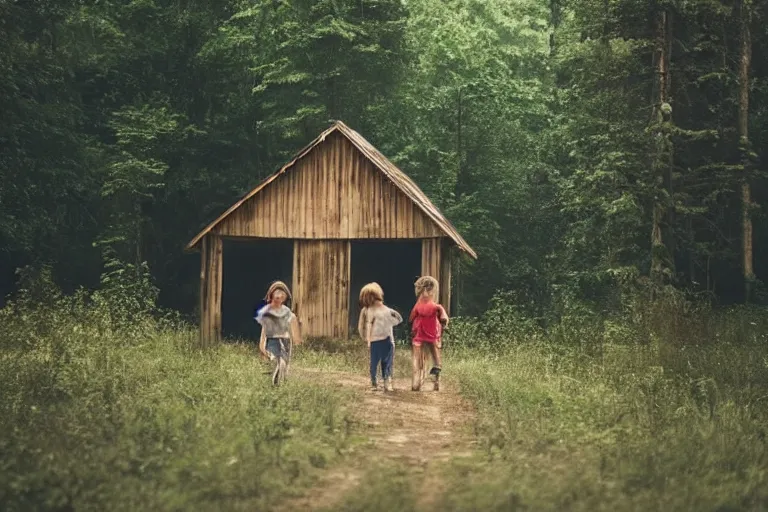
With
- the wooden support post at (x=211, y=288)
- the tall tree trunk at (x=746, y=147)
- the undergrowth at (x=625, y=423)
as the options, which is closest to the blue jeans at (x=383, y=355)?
the undergrowth at (x=625, y=423)

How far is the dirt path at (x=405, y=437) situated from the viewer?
8119 mm

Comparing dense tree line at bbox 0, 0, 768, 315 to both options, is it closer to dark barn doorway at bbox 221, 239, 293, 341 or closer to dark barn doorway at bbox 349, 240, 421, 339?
dark barn doorway at bbox 221, 239, 293, 341

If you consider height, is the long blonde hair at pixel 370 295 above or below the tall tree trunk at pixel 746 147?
below

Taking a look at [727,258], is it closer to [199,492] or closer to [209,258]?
[209,258]

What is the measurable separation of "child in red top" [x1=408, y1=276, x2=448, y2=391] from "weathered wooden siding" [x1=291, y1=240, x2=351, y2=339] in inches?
305

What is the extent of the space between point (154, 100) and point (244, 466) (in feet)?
87.7

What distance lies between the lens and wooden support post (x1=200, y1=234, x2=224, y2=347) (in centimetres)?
2269

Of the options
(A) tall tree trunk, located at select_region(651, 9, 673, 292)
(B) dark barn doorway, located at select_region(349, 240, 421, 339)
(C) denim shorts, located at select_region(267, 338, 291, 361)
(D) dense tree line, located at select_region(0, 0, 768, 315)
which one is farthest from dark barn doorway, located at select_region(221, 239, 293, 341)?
(C) denim shorts, located at select_region(267, 338, 291, 361)

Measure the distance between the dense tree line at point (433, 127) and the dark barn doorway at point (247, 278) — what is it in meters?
3.42

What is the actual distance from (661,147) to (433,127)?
15032 mm

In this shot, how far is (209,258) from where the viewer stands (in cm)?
2278

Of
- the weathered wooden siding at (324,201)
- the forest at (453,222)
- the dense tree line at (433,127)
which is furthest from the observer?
the dense tree line at (433,127)

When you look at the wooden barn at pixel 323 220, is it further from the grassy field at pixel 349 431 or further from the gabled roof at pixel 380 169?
the grassy field at pixel 349 431

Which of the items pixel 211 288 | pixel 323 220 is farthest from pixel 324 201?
pixel 211 288
